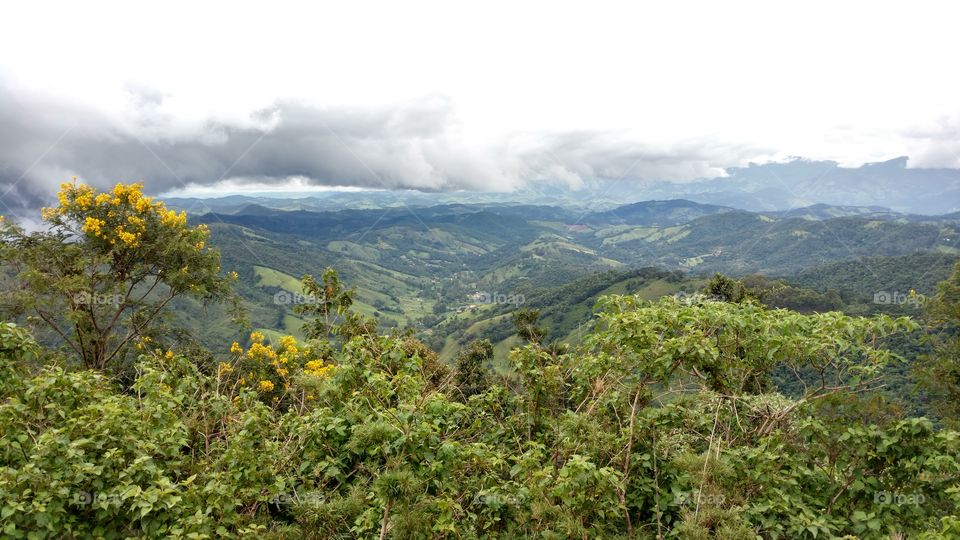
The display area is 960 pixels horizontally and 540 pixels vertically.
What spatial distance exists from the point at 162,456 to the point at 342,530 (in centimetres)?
240

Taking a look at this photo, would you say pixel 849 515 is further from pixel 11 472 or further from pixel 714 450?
pixel 11 472

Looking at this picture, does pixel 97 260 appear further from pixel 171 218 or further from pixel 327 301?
pixel 327 301

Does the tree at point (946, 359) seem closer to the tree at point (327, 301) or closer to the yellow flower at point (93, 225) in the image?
the tree at point (327, 301)

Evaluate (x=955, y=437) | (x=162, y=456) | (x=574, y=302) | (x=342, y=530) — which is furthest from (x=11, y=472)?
(x=574, y=302)

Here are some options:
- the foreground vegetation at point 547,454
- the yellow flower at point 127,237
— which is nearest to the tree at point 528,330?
the foreground vegetation at point 547,454

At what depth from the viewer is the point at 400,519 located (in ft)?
14.7
